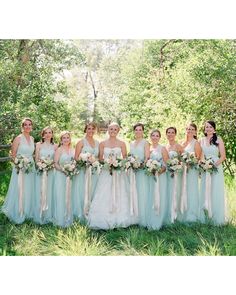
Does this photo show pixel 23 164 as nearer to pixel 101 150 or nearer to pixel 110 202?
pixel 101 150

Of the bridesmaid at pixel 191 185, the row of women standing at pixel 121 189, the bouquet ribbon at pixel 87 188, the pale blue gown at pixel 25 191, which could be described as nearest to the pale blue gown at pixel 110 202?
the row of women standing at pixel 121 189

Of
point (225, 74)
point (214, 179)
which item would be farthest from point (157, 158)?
point (225, 74)

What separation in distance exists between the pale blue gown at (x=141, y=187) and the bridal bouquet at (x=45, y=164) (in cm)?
141

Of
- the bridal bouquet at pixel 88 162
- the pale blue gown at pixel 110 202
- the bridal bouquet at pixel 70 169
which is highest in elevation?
the bridal bouquet at pixel 88 162

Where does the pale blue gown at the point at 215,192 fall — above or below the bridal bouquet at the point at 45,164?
below

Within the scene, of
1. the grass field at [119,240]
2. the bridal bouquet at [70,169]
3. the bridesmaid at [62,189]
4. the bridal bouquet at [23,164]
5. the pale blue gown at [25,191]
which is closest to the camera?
the grass field at [119,240]


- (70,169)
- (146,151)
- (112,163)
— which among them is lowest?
(70,169)

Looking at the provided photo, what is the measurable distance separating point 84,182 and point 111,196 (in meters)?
0.61

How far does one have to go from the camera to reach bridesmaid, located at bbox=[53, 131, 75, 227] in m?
8.73

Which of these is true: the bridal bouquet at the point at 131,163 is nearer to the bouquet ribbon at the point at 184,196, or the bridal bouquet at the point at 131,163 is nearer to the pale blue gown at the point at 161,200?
the pale blue gown at the point at 161,200

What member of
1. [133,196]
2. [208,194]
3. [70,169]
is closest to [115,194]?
[133,196]

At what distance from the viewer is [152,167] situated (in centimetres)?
842

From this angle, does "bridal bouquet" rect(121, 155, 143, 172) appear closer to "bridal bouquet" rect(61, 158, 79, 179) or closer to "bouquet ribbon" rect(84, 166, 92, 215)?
"bouquet ribbon" rect(84, 166, 92, 215)

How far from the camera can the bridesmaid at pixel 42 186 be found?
8.80 meters
